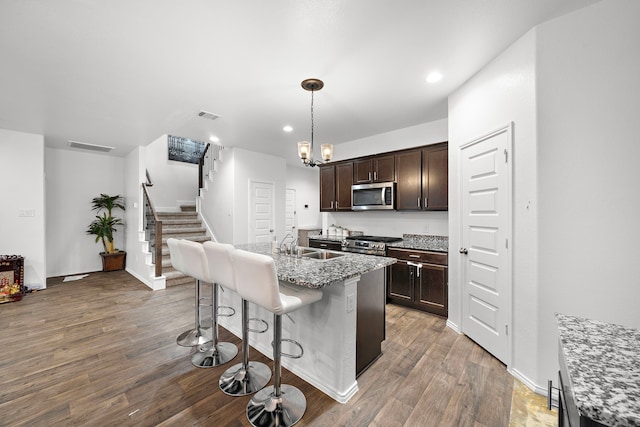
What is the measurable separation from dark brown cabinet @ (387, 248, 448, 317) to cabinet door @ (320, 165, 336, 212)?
169 cm

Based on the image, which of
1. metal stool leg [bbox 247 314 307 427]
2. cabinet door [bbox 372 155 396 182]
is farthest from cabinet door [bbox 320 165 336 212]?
metal stool leg [bbox 247 314 307 427]

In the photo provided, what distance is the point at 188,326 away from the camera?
10.0ft

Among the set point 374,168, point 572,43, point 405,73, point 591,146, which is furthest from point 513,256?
point 374,168

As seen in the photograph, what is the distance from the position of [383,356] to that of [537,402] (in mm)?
1115

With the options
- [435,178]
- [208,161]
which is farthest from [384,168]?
[208,161]

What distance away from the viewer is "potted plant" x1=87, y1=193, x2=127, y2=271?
18.2 feet

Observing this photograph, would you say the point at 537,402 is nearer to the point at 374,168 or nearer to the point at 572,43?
the point at 572,43

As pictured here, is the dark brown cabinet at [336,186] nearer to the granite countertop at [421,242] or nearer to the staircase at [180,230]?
the granite countertop at [421,242]

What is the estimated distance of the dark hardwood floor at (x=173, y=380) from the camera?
5.56 feet

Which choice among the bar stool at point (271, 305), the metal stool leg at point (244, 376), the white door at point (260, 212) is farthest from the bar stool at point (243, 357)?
the white door at point (260, 212)

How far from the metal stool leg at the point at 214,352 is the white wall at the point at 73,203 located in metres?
5.00

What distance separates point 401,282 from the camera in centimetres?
362

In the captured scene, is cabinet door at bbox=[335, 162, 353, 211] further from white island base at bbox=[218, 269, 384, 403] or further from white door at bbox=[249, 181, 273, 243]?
white island base at bbox=[218, 269, 384, 403]

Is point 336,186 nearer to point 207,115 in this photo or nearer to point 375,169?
point 375,169
